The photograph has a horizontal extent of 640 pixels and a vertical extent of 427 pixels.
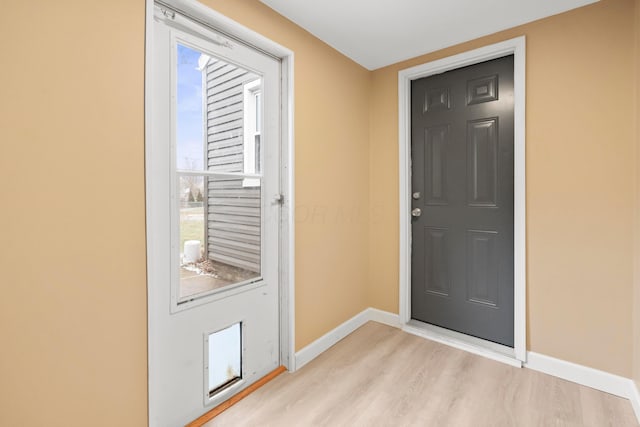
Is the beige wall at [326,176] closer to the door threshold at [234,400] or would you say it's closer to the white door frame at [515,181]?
the door threshold at [234,400]

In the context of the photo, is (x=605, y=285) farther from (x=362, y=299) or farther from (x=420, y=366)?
(x=362, y=299)

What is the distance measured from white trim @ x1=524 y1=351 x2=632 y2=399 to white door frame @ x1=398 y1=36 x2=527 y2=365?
0.28 feet

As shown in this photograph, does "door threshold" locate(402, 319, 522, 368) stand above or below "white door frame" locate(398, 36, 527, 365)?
below

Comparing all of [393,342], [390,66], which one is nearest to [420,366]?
[393,342]

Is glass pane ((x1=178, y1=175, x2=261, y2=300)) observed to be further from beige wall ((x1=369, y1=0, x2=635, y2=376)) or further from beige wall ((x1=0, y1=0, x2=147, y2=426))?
beige wall ((x1=369, y1=0, x2=635, y2=376))

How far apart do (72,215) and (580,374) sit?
115 inches

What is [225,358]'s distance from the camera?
179 centimetres

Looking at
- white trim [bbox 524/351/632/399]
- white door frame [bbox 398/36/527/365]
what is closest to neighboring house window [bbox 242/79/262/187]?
white door frame [bbox 398/36/527/365]

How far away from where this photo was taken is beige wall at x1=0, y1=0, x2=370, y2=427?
1.04 m

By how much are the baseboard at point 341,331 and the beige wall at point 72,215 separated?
1082 mm

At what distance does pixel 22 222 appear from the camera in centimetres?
106

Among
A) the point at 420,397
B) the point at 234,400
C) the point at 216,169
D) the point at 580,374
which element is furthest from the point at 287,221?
the point at 580,374

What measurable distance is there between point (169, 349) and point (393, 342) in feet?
5.63

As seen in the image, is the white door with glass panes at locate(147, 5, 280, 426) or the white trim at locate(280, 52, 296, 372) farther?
the white trim at locate(280, 52, 296, 372)
